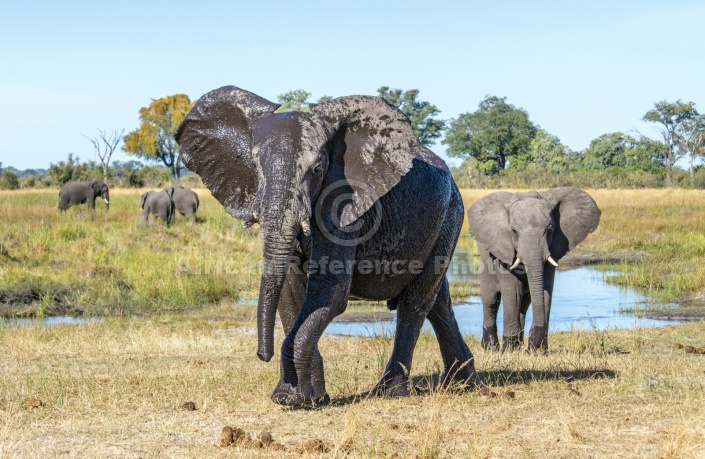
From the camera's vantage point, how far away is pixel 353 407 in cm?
655

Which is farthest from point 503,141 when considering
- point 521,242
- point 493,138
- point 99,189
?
point 521,242

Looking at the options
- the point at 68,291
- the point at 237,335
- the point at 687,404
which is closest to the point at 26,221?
the point at 68,291

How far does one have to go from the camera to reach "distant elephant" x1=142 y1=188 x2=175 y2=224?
29031mm

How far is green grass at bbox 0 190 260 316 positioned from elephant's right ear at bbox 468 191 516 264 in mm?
5968

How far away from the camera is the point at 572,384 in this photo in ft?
25.1

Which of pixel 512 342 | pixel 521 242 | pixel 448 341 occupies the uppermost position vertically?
pixel 521 242

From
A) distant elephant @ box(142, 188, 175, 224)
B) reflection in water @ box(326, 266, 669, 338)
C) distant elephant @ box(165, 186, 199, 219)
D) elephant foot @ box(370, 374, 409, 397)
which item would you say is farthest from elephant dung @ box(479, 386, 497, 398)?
distant elephant @ box(165, 186, 199, 219)

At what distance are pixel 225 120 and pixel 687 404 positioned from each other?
3.66m

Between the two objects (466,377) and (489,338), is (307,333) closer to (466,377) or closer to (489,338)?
(466,377)

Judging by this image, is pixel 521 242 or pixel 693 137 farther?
pixel 693 137

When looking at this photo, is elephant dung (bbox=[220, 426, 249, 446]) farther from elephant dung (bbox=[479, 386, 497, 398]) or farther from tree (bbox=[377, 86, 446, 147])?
tree (bbox=[377, 86, 446, 147])

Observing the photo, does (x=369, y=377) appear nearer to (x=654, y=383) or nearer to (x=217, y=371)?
(x=217, y=371)

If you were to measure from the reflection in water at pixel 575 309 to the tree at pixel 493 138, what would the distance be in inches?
2218

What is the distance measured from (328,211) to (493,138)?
73.6 metres
